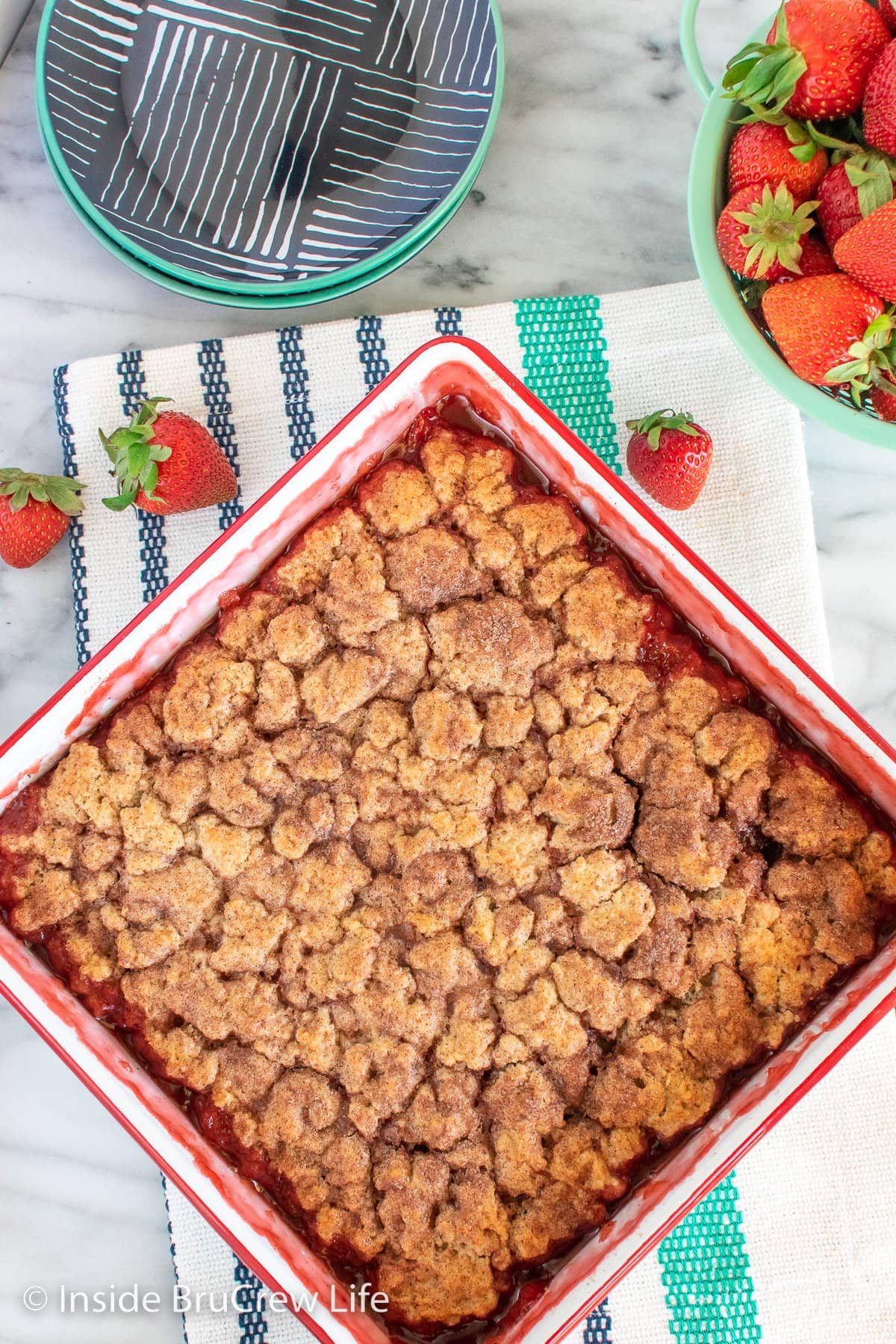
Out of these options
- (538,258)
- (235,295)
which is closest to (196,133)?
(235,295)

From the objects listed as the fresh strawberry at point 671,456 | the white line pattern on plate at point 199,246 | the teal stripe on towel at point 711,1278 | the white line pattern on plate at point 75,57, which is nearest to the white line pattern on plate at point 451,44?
the white line pattern on plate at point 199,246

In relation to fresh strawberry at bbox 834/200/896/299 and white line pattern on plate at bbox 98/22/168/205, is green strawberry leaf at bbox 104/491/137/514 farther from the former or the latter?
fresh strawberry at bbox 834/200/896/299

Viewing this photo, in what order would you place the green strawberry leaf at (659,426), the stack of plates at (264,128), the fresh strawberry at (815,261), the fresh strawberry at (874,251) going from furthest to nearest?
the stack of plates at (264,128), the green strawberry leaf at (659,426), the fresh strawberry at (815,261), the fresh strawberry at (874,251)

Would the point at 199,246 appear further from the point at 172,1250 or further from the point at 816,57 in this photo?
Result: the point at 172,1250

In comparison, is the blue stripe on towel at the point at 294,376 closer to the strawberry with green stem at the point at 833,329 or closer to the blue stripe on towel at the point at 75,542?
the blue stripe on towel at the point at 75,542

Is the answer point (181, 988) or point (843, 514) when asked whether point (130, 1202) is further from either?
point (843, 514)

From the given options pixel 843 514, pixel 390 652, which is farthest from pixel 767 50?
pixel 390 652

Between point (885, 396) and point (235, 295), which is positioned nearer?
point (885, 396)
